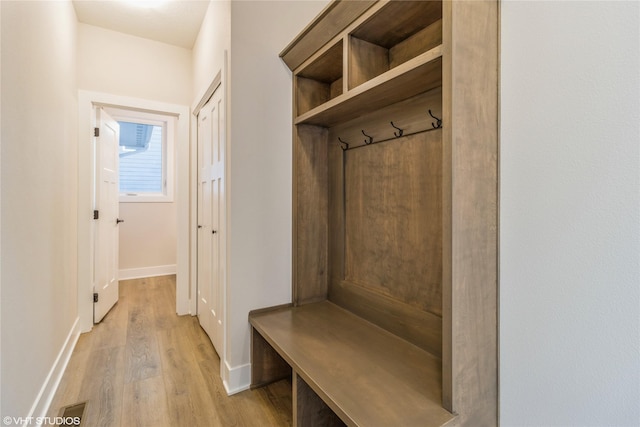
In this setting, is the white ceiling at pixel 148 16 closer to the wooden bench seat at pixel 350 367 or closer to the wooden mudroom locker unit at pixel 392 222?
the wooden mudroom locker unit at pixel 392 222

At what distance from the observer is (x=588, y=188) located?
0.84 meters

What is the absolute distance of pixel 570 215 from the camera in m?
0.87

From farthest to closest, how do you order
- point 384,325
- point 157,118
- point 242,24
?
point 157,118
point 242,24
point 384,325

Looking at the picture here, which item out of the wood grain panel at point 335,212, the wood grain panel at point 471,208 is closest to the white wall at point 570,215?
the wood grain panel at point 471,208

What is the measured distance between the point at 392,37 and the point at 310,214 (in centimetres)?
104

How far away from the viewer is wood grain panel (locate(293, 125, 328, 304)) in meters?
1.85

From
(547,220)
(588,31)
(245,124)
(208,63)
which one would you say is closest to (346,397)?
(547,220)

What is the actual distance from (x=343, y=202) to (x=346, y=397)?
1052 mm

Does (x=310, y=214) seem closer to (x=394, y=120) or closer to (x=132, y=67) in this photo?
(x=394, y=120)

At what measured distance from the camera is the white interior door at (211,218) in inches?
78.7

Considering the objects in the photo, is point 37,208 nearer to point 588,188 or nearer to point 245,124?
point 245,124

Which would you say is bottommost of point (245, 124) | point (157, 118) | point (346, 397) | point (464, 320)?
point (346, 397)

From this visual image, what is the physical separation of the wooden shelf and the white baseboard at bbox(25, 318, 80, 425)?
77.5 inches

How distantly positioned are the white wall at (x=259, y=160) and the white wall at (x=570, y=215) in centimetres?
119
